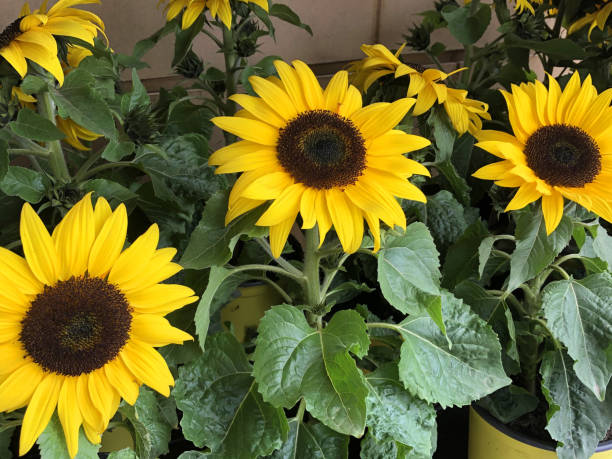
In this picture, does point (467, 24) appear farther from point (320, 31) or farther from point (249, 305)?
point (249, 305)

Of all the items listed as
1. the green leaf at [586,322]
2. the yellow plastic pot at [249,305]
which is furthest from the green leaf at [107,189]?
the green leaf at [586,322]

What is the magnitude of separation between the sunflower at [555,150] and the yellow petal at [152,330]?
31cm

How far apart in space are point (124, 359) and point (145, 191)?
25cm

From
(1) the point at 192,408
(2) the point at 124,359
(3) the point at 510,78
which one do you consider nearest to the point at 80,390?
(2) the point at 124,359

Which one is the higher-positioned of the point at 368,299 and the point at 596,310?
the point at 596,310

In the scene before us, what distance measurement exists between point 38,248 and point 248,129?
188 millimetres

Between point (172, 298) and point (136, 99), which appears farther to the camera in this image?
point (136, 99)

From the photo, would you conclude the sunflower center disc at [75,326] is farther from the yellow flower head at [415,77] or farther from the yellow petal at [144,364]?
the yellow flower head at [415,77]

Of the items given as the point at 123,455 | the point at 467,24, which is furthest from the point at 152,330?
the point at 467,24

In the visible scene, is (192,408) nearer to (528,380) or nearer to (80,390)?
(80,390)

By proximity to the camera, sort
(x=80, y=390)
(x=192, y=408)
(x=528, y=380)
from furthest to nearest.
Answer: (x=528, y=380) → (x=192, y=408) → (x=80, y=390)

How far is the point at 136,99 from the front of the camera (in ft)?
1.95

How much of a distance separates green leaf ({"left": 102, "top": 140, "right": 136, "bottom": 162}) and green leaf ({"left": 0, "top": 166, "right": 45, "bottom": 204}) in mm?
71

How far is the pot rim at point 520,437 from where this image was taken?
59cm
